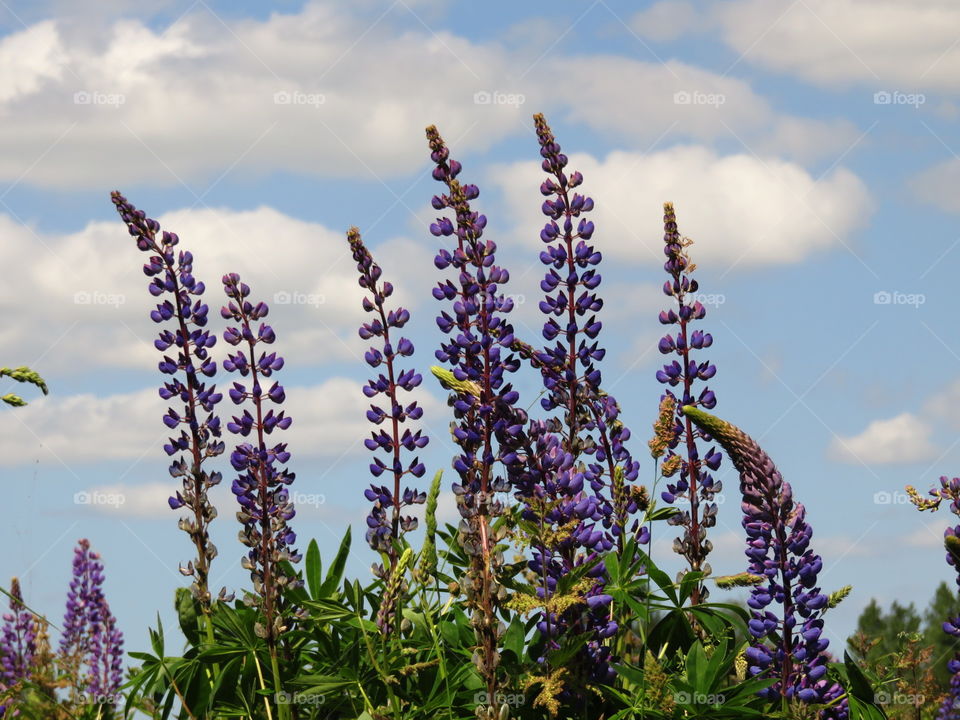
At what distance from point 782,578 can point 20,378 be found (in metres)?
3.63

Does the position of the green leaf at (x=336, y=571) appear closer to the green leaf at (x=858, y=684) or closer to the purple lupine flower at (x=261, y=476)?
the purple lupine flower at (x=261, y=476)

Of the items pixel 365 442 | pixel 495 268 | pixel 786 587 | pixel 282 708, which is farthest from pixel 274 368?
pixel 786 587

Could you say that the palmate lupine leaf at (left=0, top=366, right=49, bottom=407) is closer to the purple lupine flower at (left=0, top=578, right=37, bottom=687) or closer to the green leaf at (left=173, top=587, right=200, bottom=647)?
the green leaf at (left=173, top=587, right=200, bottom=647)

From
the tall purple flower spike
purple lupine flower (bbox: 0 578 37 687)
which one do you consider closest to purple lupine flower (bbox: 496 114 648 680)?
the tall purple flower spike

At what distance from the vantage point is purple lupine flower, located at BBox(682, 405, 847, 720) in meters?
5.15

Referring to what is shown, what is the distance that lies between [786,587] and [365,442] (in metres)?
2.77

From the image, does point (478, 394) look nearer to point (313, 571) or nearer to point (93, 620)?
point (313, 571)

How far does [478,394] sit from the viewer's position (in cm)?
513

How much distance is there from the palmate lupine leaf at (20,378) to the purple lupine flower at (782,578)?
3.08 metres

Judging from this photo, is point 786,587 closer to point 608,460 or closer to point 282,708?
point 608,460

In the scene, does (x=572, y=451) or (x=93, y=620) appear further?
(x=93, y=620)

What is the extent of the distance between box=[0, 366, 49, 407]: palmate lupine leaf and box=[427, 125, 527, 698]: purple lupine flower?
6.42ft

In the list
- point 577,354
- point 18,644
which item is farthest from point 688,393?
point 18,644

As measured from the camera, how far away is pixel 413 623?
5918 millimetres
